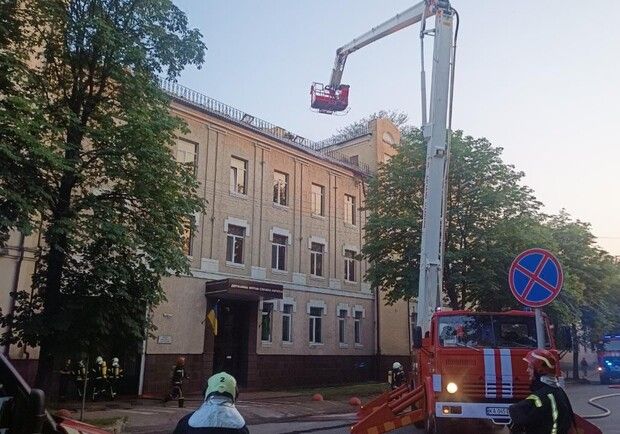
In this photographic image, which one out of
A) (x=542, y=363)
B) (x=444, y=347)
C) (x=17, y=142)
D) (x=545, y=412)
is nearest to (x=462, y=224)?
(x=444, y=347)

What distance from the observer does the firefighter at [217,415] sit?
3.59 meters

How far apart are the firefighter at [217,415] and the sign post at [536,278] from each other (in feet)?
19.5

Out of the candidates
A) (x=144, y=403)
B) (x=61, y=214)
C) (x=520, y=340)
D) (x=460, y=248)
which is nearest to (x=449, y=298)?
(x=460, y=248)

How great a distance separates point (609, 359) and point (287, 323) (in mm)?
23393

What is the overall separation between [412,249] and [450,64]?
1173 centimetres

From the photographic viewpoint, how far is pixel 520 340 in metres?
10.2

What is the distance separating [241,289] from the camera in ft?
74.2

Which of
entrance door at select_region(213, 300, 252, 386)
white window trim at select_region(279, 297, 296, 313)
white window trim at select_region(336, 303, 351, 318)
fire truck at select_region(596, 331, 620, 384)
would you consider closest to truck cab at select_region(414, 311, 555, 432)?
entrance door at select_region(213, 300, 252, 386)

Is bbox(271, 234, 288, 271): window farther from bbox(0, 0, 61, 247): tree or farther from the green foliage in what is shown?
bbox(0, 0, 61, 247): tree

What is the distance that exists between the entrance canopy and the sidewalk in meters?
3.91

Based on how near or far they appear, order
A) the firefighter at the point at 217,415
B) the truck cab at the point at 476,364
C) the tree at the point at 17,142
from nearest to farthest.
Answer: the firefighter at the point at 217,415, the truck cab at the point at 476,364, the tree at the point at 17,142

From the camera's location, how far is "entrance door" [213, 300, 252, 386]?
80.6 ft

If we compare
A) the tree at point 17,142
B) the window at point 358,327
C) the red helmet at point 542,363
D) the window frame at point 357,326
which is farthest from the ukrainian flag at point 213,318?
the red helmet at point 542,363

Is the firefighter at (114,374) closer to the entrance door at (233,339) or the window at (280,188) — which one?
the entrance door at (233,339)
